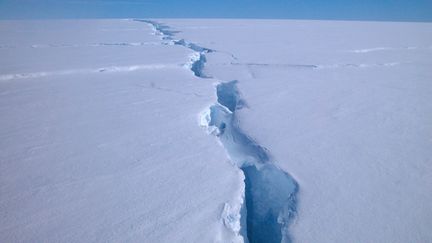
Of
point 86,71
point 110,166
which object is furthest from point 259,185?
point 86,71

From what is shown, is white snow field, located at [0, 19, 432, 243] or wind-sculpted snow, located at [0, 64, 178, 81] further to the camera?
wind-sculpted snow, located at [0, 64, 178, 81]

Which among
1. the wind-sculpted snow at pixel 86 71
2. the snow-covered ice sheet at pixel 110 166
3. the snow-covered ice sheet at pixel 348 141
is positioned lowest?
the wind-sculpted snow at pixel 86 71

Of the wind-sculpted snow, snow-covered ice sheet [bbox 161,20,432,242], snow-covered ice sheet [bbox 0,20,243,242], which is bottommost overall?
the wind-sculpted snow

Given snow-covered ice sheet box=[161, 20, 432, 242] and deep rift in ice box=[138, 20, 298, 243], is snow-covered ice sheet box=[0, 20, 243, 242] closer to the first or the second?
deep rift in ice box=[138, 20, 298, 243]

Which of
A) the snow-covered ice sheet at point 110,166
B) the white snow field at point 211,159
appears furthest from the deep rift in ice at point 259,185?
the snow-covered ice sheet at point 110,166

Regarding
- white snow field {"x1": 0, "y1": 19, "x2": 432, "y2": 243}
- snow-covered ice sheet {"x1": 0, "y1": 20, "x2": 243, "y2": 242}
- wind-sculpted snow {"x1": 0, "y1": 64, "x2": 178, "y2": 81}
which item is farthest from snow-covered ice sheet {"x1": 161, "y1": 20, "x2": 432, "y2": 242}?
wind-sculpted snow {"x1": 0, "y1": 64, "x2": 178, "y2": 81}

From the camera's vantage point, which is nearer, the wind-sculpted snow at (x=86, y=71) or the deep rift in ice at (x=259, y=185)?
the deep rift in ice at (x=259, y=185)

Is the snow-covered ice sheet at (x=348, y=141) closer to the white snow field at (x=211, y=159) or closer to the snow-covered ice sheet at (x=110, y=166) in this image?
the white snow field at (x=211, y=159)

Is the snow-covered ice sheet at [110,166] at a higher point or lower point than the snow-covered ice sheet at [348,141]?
lower
